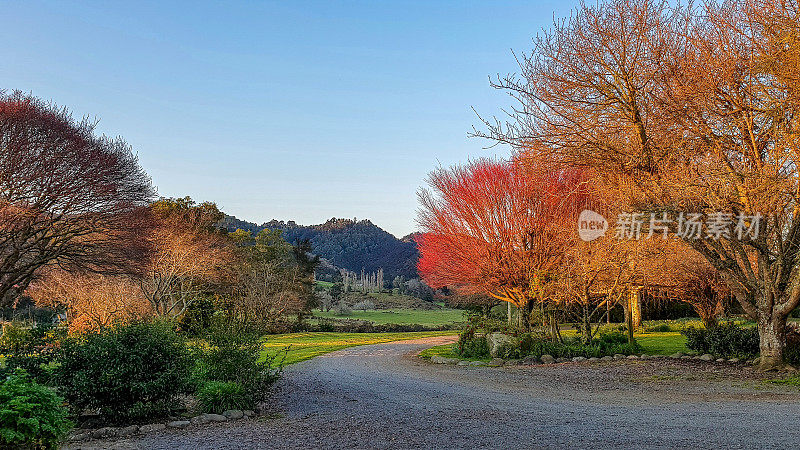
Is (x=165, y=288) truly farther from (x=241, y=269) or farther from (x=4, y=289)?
(x=4, y=289)

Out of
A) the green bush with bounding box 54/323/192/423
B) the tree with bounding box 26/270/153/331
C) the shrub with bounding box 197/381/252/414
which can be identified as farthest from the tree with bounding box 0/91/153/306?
the shrub with bounding box 197/381/252/414

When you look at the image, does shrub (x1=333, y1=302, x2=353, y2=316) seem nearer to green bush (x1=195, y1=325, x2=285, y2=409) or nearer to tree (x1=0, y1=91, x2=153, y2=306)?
tree (x1=0, y1=91, x2=153, y2=306)

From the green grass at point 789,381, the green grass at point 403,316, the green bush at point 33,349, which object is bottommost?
the green grass at point 403,316

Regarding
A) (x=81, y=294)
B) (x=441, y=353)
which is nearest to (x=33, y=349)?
(x=441, y=353)

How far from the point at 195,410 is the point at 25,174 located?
11.0 m

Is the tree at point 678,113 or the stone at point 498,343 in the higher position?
the tree at point 678,113

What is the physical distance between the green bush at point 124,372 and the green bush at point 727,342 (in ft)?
47.9

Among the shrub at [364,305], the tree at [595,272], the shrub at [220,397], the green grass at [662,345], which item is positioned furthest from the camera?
the shrub at [364,305]

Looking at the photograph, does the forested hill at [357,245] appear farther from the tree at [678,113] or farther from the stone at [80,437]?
the stone at [80,437]

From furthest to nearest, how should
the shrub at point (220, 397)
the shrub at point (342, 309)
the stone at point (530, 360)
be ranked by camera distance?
the shrub at point (342, 309) < the stone at point (530, 360) < the shrub at point (220, 397)

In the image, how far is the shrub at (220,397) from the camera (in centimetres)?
847

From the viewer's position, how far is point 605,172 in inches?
526

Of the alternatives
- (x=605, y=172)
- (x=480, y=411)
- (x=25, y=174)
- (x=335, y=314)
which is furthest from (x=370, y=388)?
(x=335, y=314)

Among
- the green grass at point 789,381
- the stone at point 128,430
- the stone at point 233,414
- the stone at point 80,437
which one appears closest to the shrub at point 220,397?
the stone at point 233,414
